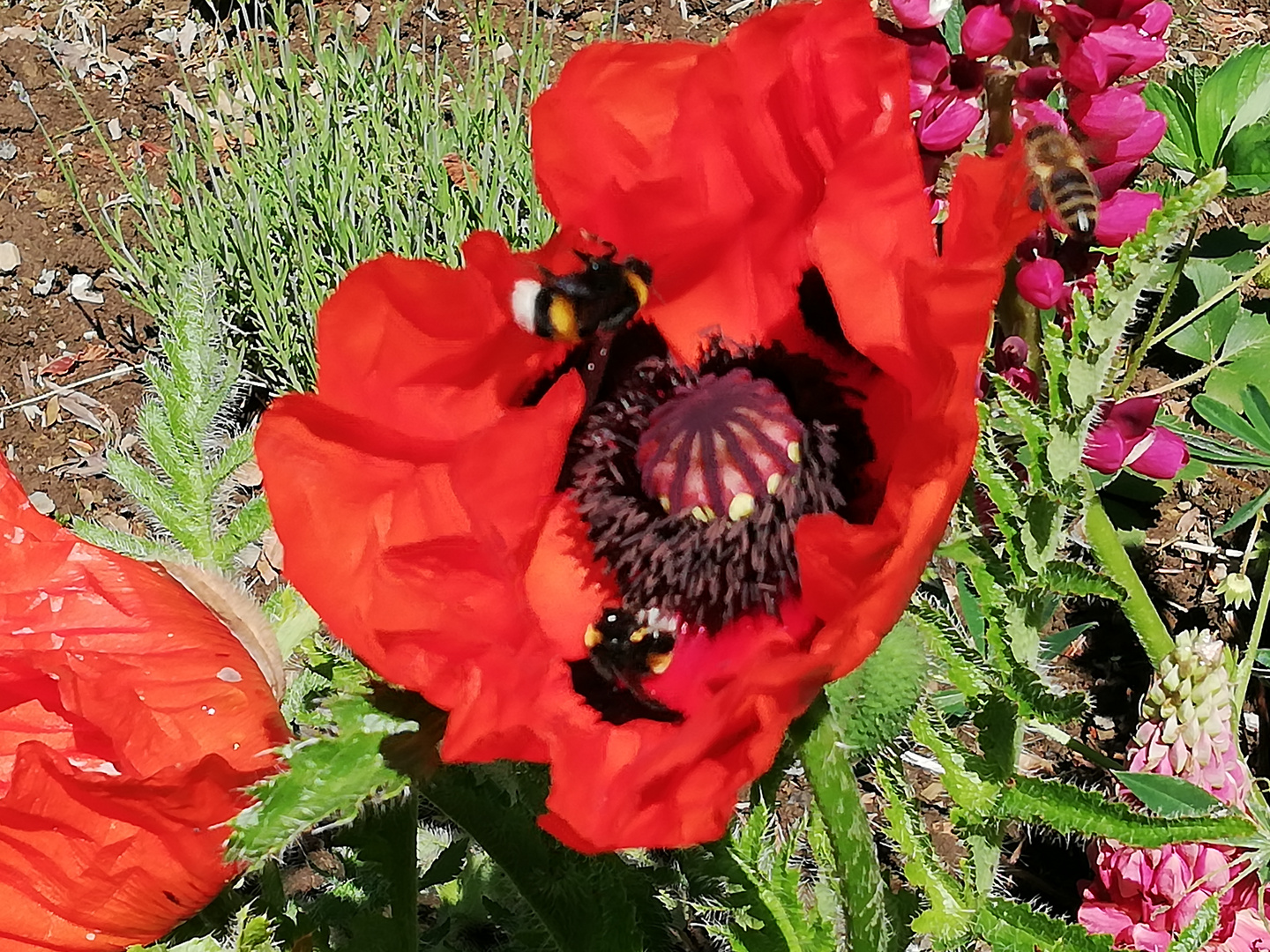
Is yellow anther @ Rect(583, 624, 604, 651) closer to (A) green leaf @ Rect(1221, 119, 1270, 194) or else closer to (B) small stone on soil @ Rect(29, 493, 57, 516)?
(A) green leaf @ Rect(1221, 119, 1270, 194)

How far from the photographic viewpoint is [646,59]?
2.55ft

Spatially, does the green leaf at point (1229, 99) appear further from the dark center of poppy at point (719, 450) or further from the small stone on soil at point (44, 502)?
the small stone on soil at point (44, 502)

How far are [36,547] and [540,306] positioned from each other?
0.34 meters

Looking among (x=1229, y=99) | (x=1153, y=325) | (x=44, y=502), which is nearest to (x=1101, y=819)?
(x=1153, y=325)

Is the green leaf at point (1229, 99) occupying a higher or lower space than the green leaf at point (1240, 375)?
higher

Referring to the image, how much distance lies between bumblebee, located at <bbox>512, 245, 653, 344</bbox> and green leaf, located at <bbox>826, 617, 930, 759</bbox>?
287mm

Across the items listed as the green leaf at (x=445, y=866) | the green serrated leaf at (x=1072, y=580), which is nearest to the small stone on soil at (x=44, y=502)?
the green leaf at (x=445, y=866)

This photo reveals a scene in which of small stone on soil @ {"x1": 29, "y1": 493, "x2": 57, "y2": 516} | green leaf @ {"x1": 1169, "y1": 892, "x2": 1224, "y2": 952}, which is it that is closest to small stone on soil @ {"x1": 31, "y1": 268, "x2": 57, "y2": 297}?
small stone on soil @ {"x1": 29, "y1": 493, "x2": 57, "y2": 516}

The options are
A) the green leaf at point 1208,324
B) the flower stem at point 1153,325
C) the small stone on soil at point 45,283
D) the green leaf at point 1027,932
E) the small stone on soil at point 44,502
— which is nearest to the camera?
the green leaf at point 1027,932

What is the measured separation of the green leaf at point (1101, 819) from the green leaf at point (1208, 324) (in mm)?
1164

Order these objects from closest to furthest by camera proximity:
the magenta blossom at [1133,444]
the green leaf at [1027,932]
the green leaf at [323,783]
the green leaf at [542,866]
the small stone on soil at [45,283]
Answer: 1. the green leaf at [323,783]
2. the green leaf at [1027,932]
3. the green leaf at [542,866]
4. the magenta blossom at [1133,444]
5. the small stone on soil at [45,283]

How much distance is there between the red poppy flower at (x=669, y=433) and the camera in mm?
651

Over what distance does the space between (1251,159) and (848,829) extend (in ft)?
4.07

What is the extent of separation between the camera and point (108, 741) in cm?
71
